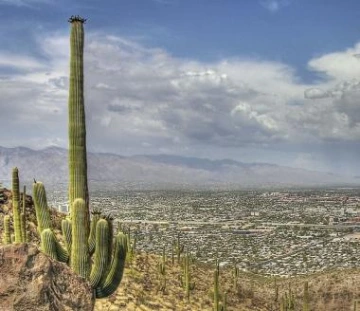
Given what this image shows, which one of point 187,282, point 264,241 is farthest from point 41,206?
point 264,241

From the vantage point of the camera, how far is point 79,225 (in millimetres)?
10836

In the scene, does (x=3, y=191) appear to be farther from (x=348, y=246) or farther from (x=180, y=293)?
(x=348, y=246)

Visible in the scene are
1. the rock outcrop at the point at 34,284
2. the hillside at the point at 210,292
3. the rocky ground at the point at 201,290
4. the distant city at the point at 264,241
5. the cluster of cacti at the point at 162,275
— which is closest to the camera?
the rock outcrop at the point at 34,284

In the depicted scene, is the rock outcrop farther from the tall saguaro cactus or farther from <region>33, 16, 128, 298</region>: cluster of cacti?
the tall saguaro cactus

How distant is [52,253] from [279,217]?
87.3 metres

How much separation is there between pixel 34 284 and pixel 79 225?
10.1 feet

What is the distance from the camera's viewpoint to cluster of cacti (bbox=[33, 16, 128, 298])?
35.5 feet

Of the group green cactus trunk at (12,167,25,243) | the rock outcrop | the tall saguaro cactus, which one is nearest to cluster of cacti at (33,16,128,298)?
the tall saguaro cactus

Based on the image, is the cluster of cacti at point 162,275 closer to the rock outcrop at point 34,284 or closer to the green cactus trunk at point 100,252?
the green cactus trunk at point 100,252

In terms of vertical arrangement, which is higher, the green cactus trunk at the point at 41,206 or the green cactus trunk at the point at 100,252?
the green cactus trunk at the point at 41,206

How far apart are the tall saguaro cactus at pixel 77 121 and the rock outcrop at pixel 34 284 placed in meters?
2.78

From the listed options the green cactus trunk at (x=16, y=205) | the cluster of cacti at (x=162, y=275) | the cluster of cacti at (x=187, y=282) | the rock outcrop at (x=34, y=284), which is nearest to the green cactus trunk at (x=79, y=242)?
the rock outcrop at (x=34, y=284)

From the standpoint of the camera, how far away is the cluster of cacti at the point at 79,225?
1082cm

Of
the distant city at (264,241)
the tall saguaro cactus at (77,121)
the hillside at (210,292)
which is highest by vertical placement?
the tall saguaro cactus at (77,121)
